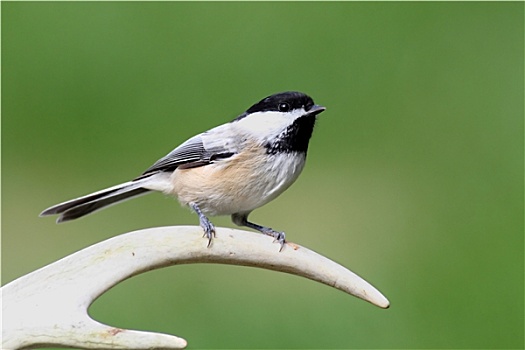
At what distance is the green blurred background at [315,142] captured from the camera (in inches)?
84.3

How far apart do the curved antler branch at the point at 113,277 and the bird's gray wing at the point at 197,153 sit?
1.09 feet

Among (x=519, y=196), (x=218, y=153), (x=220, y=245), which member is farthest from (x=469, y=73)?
(x=220, y=245)

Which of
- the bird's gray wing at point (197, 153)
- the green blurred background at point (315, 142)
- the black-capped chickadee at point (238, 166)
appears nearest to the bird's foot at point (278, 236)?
the black-capped chickadee at point (238, 166)

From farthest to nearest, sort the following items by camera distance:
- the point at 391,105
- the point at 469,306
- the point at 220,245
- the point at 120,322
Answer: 1. the point at 391,105
2. the point at 469,306
3. the point at 120,322
4. the point at 220,245

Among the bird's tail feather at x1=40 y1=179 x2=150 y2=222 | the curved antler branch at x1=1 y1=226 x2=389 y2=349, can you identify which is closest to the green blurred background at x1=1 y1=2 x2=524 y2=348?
the bird's tail feather at x1=40 y1=179 x2=150 y2=222

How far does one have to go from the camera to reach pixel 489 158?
2672mm

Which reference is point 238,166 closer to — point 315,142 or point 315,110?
point 315,110

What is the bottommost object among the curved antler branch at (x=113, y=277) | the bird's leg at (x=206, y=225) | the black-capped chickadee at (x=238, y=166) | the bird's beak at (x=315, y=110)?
the curved antler branch at (x=113, y=277)

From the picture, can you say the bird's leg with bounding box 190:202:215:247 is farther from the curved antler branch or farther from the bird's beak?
the bird's beak

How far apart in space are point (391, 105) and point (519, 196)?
1.67ft

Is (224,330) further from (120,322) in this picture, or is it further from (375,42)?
(375,42)

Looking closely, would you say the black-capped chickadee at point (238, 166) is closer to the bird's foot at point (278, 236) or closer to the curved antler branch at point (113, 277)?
the bird's foot at point (278, 236)

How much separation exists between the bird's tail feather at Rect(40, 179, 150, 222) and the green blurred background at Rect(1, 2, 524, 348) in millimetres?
751

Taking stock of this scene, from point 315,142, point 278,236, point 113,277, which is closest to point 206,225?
point 278,236
